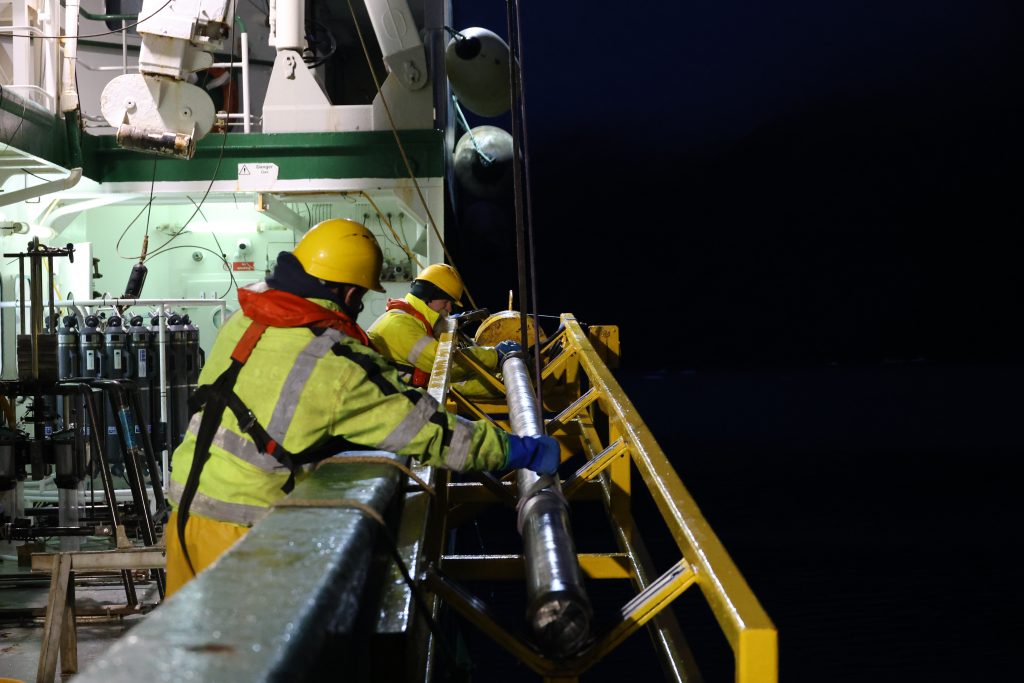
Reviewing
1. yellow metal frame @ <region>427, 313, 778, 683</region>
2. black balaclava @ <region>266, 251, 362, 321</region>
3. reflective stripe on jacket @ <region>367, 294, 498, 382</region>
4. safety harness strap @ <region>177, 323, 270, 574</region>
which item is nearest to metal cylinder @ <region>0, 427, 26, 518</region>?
reflective stripe on jacket @ <region>367, 294, 498, 382</region>

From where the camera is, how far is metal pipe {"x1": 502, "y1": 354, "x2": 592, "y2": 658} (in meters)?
2.79

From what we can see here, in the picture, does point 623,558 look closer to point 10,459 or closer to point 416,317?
point 416,317

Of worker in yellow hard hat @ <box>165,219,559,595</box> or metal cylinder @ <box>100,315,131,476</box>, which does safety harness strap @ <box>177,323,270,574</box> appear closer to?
worker in yellow hard hat @ <box>165,219,559,595</box>

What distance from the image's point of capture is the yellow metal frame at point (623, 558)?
85.6 inches

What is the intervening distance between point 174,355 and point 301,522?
867 cm

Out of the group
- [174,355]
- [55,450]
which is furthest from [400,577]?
[174,355]

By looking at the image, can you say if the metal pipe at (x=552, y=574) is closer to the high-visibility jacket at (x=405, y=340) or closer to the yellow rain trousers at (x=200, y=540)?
the yellow rain trousers at (x=200, y=540)

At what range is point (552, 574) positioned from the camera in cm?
289

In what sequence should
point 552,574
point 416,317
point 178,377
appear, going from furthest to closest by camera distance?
point 178,377
point 416,317
point 552,574

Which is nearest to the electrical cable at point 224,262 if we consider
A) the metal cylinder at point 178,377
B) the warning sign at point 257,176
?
the warning sign at point 257,176

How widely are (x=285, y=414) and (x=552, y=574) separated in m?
0.93

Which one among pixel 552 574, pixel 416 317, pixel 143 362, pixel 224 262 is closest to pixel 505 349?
pixel 416 317

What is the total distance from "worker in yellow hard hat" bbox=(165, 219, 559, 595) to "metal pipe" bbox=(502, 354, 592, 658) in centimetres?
31

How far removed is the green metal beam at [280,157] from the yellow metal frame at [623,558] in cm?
401
